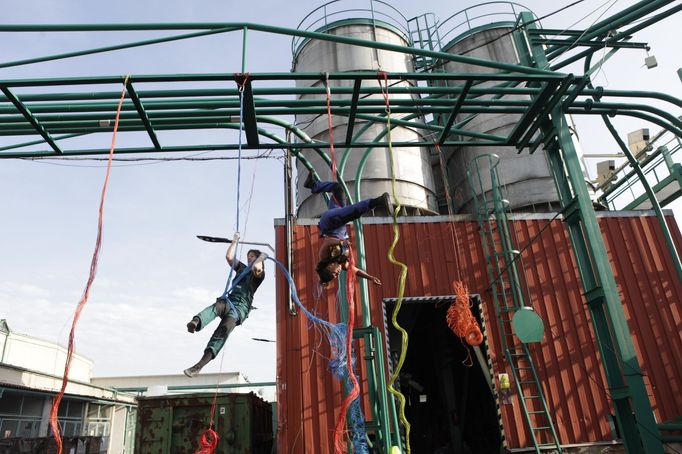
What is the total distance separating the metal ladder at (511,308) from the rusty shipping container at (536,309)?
249 millimetres

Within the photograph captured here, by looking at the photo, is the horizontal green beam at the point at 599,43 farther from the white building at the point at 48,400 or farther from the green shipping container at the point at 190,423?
the white building at the point at 48,400

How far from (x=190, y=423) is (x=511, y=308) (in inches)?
328

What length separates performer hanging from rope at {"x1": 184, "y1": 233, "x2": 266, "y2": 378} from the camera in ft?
19.4

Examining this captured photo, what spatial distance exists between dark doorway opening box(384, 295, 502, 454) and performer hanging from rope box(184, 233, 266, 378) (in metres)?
7.09

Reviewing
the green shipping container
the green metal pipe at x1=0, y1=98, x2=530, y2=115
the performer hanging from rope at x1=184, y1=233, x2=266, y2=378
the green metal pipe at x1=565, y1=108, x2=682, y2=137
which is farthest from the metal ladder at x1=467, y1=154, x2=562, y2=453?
the green shipping container

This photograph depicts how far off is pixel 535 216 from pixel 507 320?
10.4ft

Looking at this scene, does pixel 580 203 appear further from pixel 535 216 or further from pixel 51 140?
pixel 51 140

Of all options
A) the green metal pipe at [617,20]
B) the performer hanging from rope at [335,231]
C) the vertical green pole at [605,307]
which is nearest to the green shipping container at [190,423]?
the performer hanging from rope at [335,231]

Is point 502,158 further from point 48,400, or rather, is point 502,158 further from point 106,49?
point 48,400

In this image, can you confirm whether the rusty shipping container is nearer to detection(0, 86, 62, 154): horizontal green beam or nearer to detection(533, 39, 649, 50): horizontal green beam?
detection(533, 39, 649, 50): horizontal green beam

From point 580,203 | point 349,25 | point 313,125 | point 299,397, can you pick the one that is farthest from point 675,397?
point 349,25

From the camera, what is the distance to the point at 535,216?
1277 centimetres

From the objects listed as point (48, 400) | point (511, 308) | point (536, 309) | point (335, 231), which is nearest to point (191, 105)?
point (335, 231)

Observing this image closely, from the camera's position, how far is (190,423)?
36.4 feet
